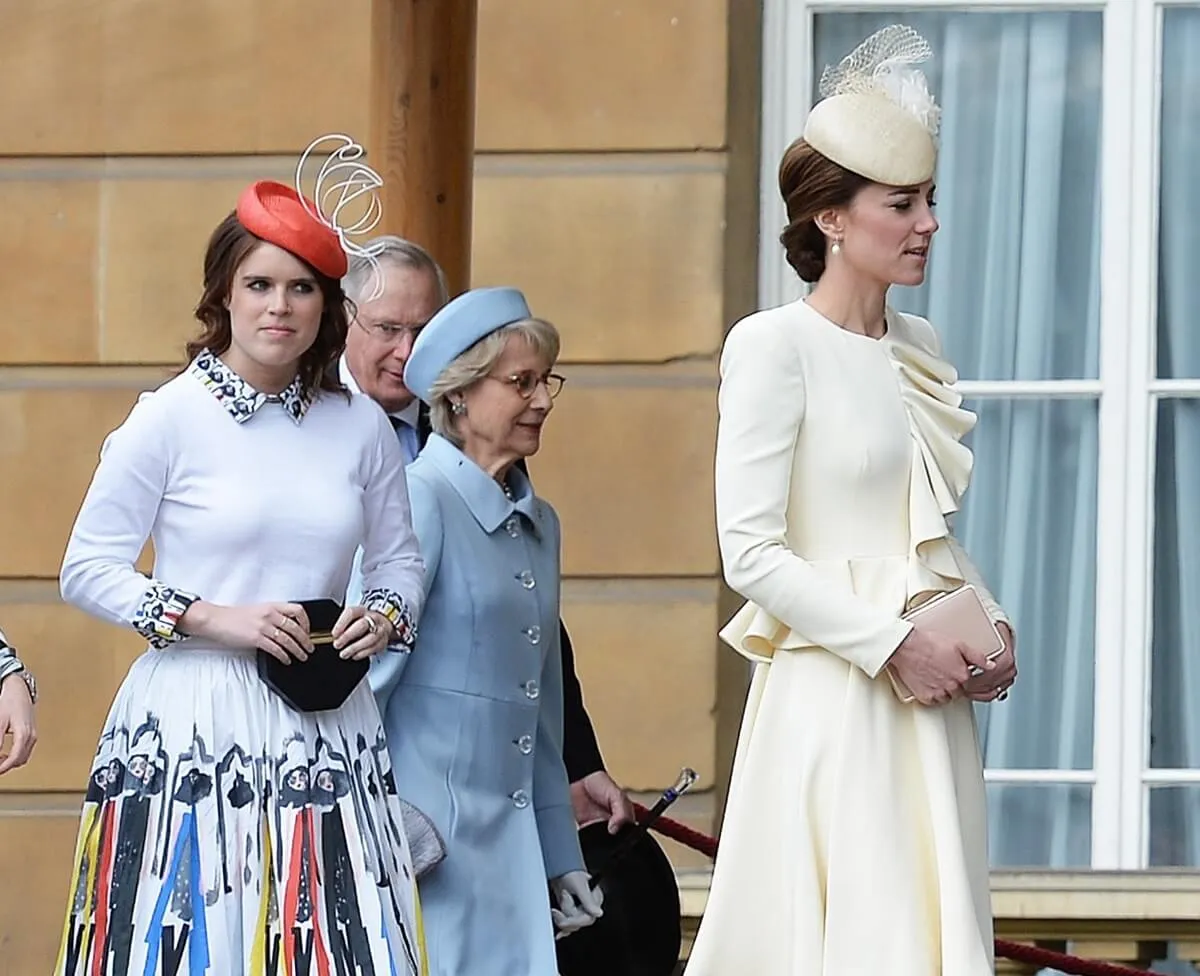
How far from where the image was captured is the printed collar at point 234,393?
4191 mm

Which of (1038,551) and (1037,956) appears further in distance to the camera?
(1038,551)

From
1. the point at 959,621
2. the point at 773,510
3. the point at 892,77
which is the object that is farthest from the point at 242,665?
the point at 892,77

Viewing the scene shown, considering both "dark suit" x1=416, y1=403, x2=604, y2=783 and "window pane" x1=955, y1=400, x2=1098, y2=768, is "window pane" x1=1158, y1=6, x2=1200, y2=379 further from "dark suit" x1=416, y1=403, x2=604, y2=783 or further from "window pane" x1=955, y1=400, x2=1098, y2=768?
"dark suit" x1=416, y1=403, x2=604, y2=783

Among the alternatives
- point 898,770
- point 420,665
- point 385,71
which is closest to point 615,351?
point 385,71

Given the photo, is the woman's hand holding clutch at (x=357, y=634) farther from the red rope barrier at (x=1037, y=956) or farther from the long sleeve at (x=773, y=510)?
the red rope barrier at (x=1037, y=956)

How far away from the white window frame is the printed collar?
8.49ft

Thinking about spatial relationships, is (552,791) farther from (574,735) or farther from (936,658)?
(936,658)

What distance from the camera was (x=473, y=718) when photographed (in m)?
4.53

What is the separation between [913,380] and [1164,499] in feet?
8.30

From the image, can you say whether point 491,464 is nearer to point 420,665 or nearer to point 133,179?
point 420,665

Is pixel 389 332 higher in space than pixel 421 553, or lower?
higher

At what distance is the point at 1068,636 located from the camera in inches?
261

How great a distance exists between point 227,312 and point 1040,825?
302 centimetres

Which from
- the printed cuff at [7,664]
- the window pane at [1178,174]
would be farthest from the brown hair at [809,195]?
the window pane at [1178,174]
